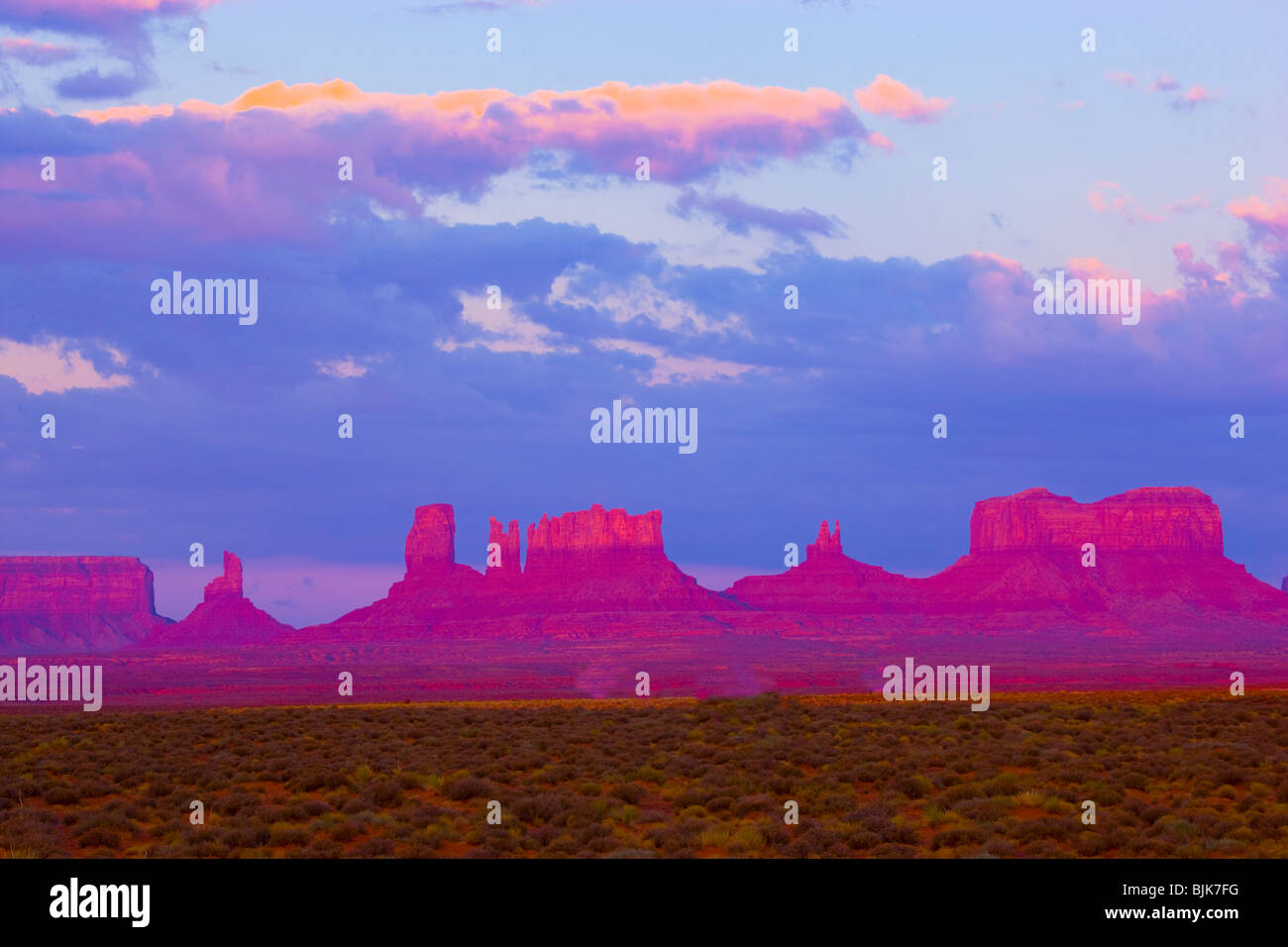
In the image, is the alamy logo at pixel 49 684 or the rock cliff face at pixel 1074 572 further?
the rock cliff face at pixel 1074 572

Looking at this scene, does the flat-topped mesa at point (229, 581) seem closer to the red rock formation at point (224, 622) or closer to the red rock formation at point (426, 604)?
the red rock formation at point (224, 622)

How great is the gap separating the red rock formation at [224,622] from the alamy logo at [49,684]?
213 ft

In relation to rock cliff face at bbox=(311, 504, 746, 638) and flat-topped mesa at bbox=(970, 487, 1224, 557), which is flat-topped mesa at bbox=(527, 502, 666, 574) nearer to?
rock cliff face at bbox=(311, 504, 746, 638)

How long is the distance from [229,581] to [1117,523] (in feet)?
452

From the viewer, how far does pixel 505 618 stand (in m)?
170

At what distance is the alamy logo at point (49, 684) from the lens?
277 ft

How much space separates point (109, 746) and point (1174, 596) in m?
171

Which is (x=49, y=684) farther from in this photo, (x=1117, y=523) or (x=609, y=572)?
(x=1117, y=523)
